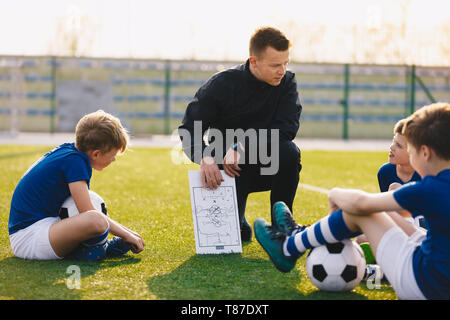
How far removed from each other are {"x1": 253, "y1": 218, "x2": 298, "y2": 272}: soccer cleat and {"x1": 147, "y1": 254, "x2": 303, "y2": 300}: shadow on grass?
11 centimetres

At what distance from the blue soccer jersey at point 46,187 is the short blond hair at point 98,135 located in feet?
0.22

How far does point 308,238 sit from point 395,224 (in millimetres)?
407

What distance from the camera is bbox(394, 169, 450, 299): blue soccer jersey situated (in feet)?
7.22

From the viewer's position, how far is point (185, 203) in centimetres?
578

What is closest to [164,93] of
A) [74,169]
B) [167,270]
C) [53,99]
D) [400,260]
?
[53,99]

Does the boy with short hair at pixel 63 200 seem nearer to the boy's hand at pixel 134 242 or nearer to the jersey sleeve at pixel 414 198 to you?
the boy's hand at pixel 134 242

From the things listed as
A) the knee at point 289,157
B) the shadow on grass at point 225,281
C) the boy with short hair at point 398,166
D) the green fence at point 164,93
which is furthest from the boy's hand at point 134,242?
the green fence at point 164,93

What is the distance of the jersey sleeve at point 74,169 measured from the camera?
3090 millimetres

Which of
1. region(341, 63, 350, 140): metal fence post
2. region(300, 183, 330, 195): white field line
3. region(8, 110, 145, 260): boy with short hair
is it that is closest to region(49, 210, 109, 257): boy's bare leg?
region(8, 110, 145, 260): boy with short hair

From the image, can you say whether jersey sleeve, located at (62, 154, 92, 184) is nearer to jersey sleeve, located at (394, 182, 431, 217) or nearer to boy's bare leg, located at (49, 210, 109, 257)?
boy's bare leg, located at (49, 210, 109, 257)

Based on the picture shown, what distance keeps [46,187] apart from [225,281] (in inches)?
45.2

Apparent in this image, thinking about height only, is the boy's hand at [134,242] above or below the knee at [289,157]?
below

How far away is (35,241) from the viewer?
318 centimetres

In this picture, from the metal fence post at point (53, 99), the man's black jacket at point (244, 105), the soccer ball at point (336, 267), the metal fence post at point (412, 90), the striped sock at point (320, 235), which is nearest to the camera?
the striped sock at point (320, 235)
